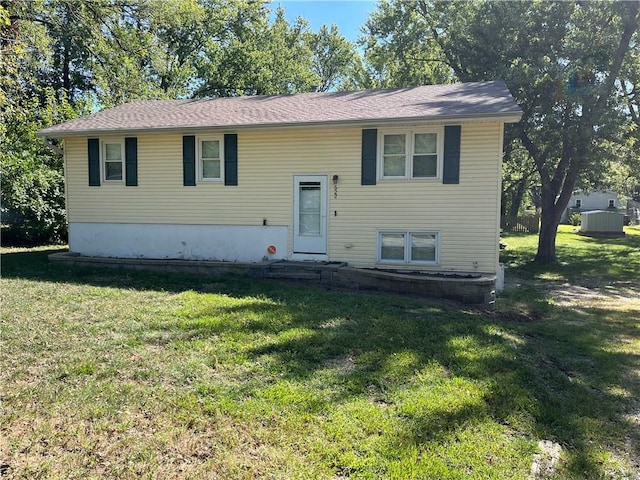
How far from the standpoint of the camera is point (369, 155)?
9.38 m

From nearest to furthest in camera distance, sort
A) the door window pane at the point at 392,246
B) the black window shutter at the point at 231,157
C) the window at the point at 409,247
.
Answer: the window at the point at 409,247 → the door window pane at the point at 392,246 → the black window shutter at the point at 231,157

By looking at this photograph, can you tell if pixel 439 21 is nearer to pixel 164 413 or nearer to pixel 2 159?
pixel 2 159

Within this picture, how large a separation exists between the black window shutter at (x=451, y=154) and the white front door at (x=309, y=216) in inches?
105

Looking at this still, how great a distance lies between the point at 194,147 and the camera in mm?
10258

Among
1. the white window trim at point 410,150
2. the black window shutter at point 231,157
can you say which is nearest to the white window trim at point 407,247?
the white window trim at point 410,150

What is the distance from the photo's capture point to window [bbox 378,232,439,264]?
9.30 m

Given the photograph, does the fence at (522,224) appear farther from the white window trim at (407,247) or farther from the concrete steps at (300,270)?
the concrete steps at (300,270)

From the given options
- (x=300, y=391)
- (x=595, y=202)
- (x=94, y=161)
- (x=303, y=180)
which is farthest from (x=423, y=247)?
(x=595, y=202)

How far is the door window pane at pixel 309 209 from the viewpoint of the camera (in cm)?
985

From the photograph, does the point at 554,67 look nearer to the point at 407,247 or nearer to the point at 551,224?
the point at 551,224

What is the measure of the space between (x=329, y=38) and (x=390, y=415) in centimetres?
3426

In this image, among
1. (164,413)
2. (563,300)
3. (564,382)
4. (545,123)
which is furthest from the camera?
(545,123)

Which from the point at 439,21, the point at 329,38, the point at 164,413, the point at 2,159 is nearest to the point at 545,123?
the point at 439,21

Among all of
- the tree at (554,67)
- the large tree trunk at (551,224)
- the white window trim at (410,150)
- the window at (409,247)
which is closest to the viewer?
the white window trim at (410,150)
